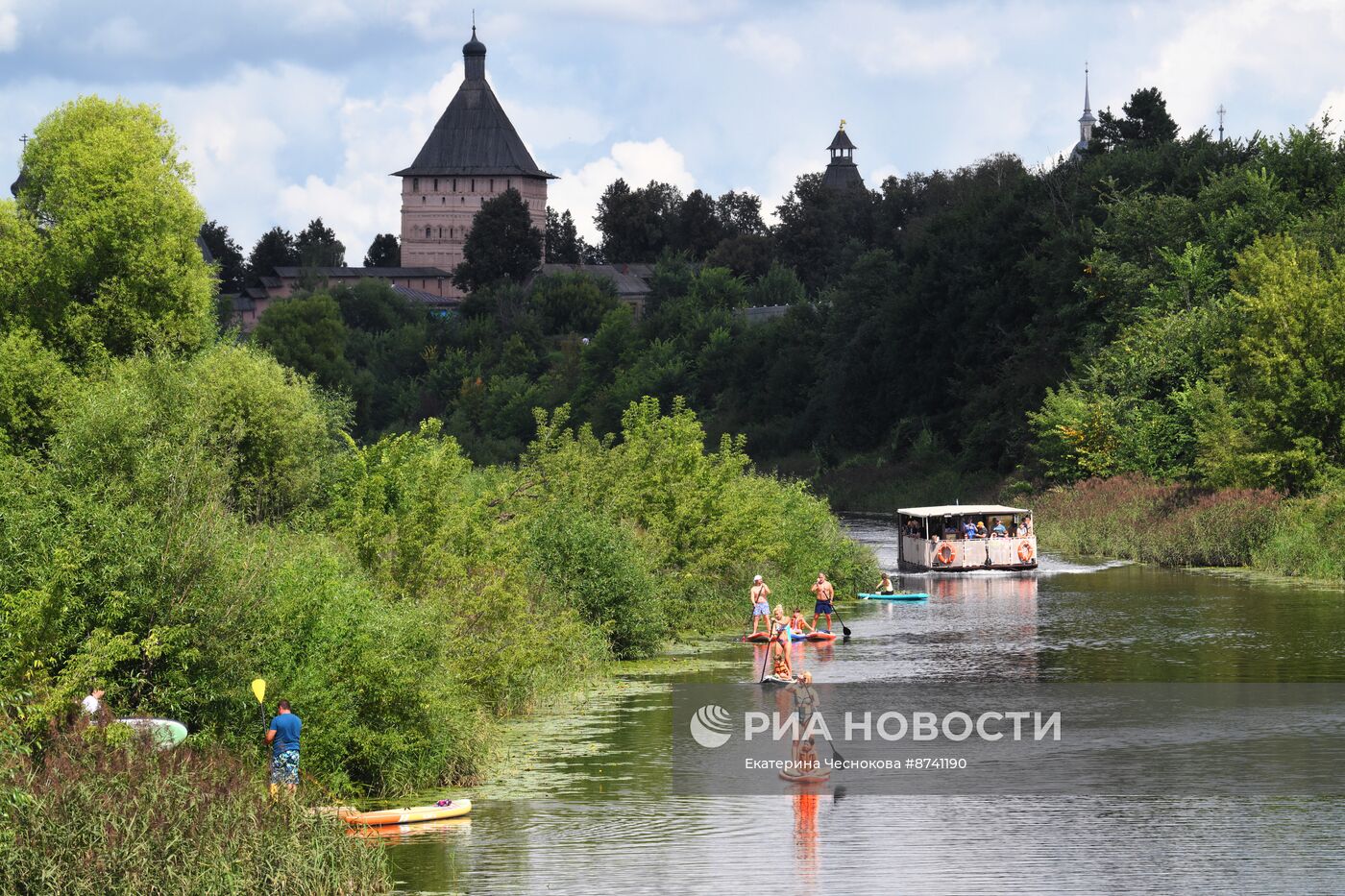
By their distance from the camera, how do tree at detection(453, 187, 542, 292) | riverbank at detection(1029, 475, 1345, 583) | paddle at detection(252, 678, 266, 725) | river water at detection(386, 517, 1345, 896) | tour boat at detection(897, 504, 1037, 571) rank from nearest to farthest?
river water at detection(386, 517, 1345, 896) → paddle at detection(252, 678, 266, 725) → riverbank at detection(1029, 475, 1345, 583) → tour boat at detection(897, 504, 1037, 571) → tree at detection(453, 187, 542, 292)

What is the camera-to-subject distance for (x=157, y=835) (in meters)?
20.1

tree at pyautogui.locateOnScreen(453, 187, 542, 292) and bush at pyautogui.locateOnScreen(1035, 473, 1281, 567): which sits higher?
tree at pyautogui.locateOnScreen(453, 187, 542, 292)

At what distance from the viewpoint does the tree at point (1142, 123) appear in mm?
113188

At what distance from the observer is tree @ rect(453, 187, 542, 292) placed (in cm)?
17462

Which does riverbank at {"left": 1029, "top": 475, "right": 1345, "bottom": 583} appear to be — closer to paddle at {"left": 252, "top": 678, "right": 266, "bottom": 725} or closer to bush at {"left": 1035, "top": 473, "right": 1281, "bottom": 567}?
bush at {"left": 1035, "top": 473, "right": 1281, "bottom": 567}

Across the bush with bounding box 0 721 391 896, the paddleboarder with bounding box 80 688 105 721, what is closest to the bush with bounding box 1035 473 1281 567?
the bush with bounding box 0 721 391 896

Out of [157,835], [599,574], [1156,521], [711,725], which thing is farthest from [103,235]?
[1156,521]

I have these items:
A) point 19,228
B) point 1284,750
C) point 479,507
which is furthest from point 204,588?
point 19,228

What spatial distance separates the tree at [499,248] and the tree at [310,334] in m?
43.7

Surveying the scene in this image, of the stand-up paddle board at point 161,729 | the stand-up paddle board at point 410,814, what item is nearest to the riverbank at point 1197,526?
the stand-up paddle board at point 410,814

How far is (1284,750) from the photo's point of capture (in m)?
28.9

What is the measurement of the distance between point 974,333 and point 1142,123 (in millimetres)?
20061

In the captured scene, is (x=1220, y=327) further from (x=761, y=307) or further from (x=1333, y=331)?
(x=761, y=307)

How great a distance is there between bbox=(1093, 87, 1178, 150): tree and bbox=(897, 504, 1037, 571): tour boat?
174 ft
